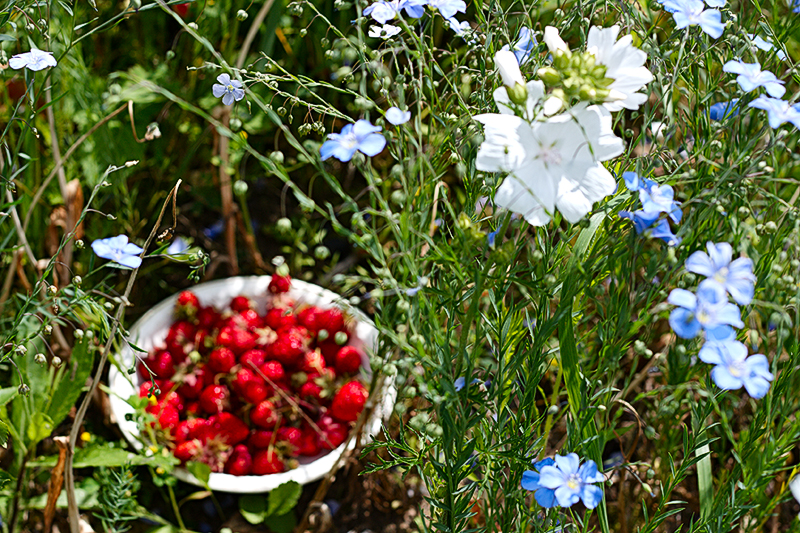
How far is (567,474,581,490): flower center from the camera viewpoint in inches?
26.1

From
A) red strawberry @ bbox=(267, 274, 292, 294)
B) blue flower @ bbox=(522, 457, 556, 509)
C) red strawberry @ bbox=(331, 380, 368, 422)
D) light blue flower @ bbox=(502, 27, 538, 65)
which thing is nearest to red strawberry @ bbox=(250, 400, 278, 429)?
red strawberry @ bbox=(331, 380, 368, 422)

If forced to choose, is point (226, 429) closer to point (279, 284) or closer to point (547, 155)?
A: point (279, 284)

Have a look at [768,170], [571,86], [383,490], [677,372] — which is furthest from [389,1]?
[383,490]

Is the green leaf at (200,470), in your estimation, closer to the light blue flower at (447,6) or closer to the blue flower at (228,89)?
the blue flower at (228,89)

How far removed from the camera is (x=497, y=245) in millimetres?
600

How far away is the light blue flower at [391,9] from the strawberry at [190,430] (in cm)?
73

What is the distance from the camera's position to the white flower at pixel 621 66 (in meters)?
0.55

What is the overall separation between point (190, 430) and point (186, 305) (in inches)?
9.0

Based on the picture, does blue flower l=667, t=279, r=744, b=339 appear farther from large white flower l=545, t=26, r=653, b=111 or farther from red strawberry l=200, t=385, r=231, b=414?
red strawberry l=200, t=385, r=231, b=414

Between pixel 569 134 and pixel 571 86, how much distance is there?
4 centimetres

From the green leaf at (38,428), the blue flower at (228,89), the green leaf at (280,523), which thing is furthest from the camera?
the green leaf at (280,523)

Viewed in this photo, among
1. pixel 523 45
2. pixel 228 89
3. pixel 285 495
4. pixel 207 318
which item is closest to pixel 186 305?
pixel 207 318

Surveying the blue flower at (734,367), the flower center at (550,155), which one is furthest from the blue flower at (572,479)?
the flower center at (550,155)

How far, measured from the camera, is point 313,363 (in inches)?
47.6
